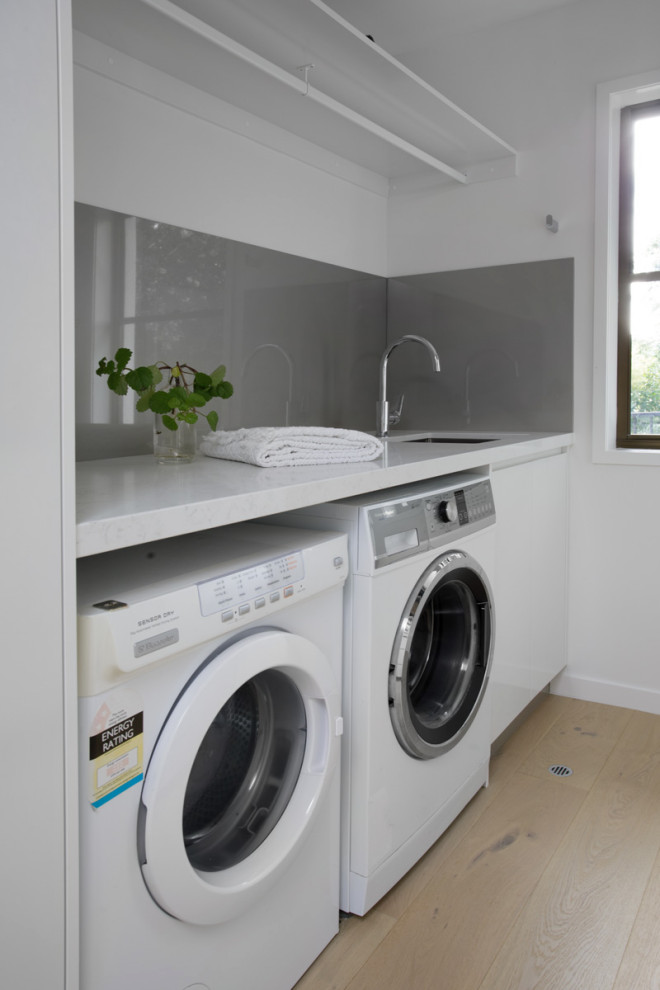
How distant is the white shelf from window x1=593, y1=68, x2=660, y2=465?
0.37 m

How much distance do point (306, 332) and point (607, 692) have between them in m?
1.73

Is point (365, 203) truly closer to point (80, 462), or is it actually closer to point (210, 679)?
A: point (80, 462)

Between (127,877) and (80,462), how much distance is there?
1.03 m

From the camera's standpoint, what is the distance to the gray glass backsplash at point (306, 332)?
6.23ft

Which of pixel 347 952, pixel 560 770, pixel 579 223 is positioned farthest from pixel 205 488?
pixel 579 223

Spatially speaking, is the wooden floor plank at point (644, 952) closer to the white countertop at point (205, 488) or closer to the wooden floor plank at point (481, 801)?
the wooden floor plank at point (481, 801)

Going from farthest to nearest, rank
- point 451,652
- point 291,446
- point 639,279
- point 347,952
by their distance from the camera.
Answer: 1. point 639,279
2. point 451,652
3. point 291,446
4. point 347,952

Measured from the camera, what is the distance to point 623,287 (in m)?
2.78

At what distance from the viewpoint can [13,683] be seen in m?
0.85

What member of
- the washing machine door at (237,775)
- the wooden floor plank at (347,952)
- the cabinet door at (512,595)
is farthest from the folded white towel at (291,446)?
the wooden floor plank at (347,952)

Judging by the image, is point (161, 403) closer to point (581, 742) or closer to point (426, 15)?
point (581, 742)

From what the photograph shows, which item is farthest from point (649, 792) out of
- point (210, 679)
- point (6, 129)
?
point (6, 129)

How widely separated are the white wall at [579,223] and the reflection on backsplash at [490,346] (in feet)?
0.22

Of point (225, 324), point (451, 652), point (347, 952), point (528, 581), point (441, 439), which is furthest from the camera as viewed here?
point (441, 439)
